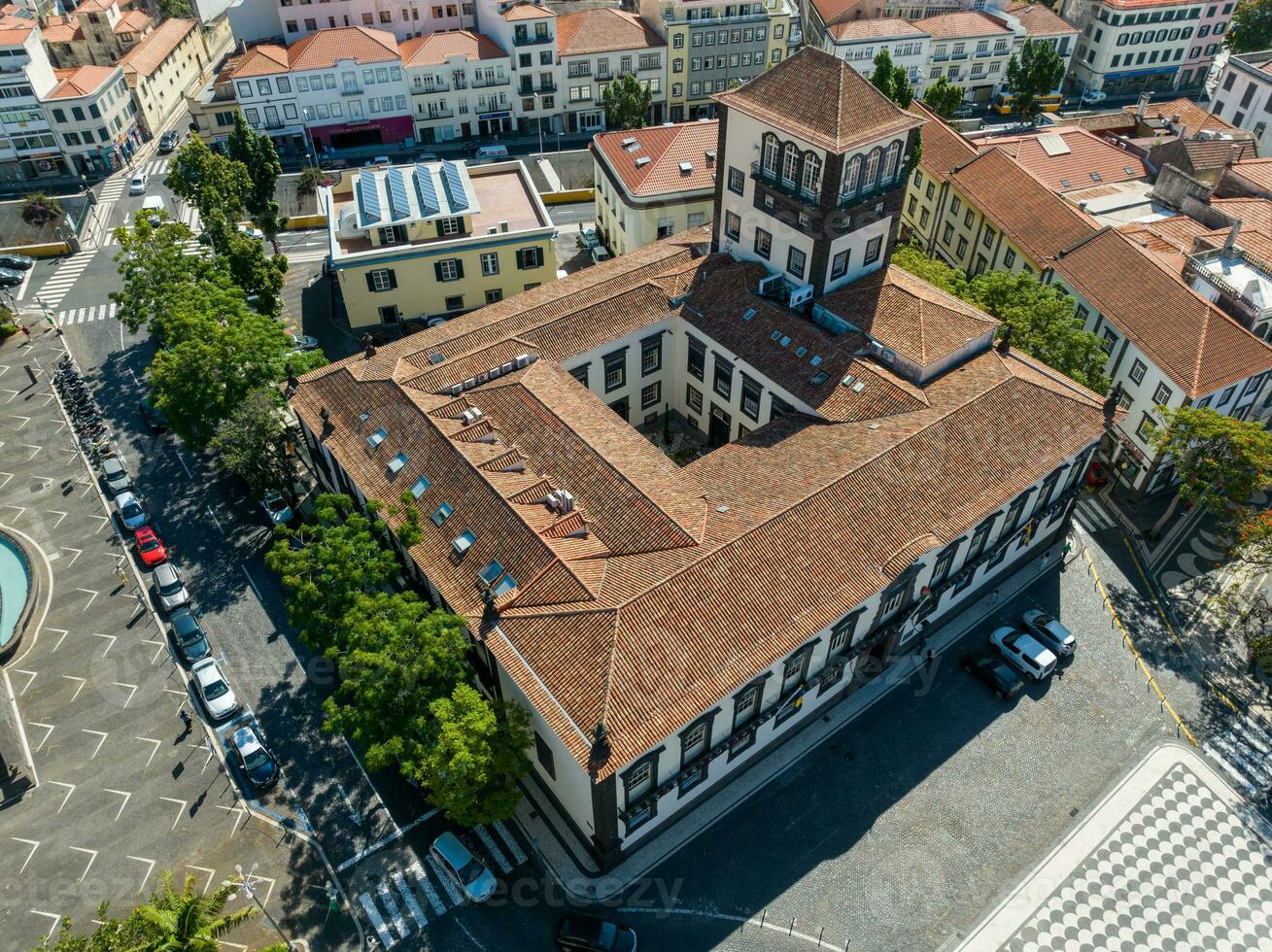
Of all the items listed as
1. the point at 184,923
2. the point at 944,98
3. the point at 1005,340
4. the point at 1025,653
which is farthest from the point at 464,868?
the point at 944,98

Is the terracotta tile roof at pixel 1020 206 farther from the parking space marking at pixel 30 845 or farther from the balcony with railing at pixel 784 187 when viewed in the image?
the parking space marking at pixel 30 845

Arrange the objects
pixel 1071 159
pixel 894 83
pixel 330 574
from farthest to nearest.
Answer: pixel 894 83
pixel 1071 159
pixel 330 574

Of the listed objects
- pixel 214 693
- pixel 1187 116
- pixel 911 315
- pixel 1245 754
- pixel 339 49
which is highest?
pixel 911 315

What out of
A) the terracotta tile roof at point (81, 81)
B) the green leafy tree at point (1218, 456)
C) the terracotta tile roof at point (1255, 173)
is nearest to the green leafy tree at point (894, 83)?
the terracotta tile roof at point (1255, 173)

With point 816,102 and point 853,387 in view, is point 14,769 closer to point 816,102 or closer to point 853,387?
point 853,387

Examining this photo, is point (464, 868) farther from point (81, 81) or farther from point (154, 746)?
point (81, 81)
